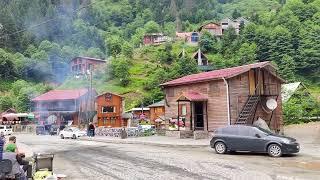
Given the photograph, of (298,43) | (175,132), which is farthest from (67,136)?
(298,43)

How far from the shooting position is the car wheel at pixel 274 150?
1945 cm

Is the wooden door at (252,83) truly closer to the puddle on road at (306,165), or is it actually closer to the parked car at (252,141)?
the parked car at (252,141)

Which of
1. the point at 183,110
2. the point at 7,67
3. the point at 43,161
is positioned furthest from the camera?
the point at 7,67

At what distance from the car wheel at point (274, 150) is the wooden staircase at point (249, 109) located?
10049 millimetres

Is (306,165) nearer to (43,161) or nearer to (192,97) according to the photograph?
(43,161)

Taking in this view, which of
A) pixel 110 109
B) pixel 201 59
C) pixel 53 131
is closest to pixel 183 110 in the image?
pixel 53 131

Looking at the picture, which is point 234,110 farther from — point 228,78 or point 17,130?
point 17,130

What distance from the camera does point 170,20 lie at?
579ft

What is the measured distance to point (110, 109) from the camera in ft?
226

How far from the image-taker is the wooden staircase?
2994cm

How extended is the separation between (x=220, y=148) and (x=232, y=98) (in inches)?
388

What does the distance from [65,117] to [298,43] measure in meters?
55.3

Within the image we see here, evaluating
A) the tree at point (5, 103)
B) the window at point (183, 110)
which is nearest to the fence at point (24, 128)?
the tree at point (5, 103)

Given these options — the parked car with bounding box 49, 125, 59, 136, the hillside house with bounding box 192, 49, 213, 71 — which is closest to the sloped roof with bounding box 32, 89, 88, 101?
the parked car with bounding box 49, 125, 59, 136
